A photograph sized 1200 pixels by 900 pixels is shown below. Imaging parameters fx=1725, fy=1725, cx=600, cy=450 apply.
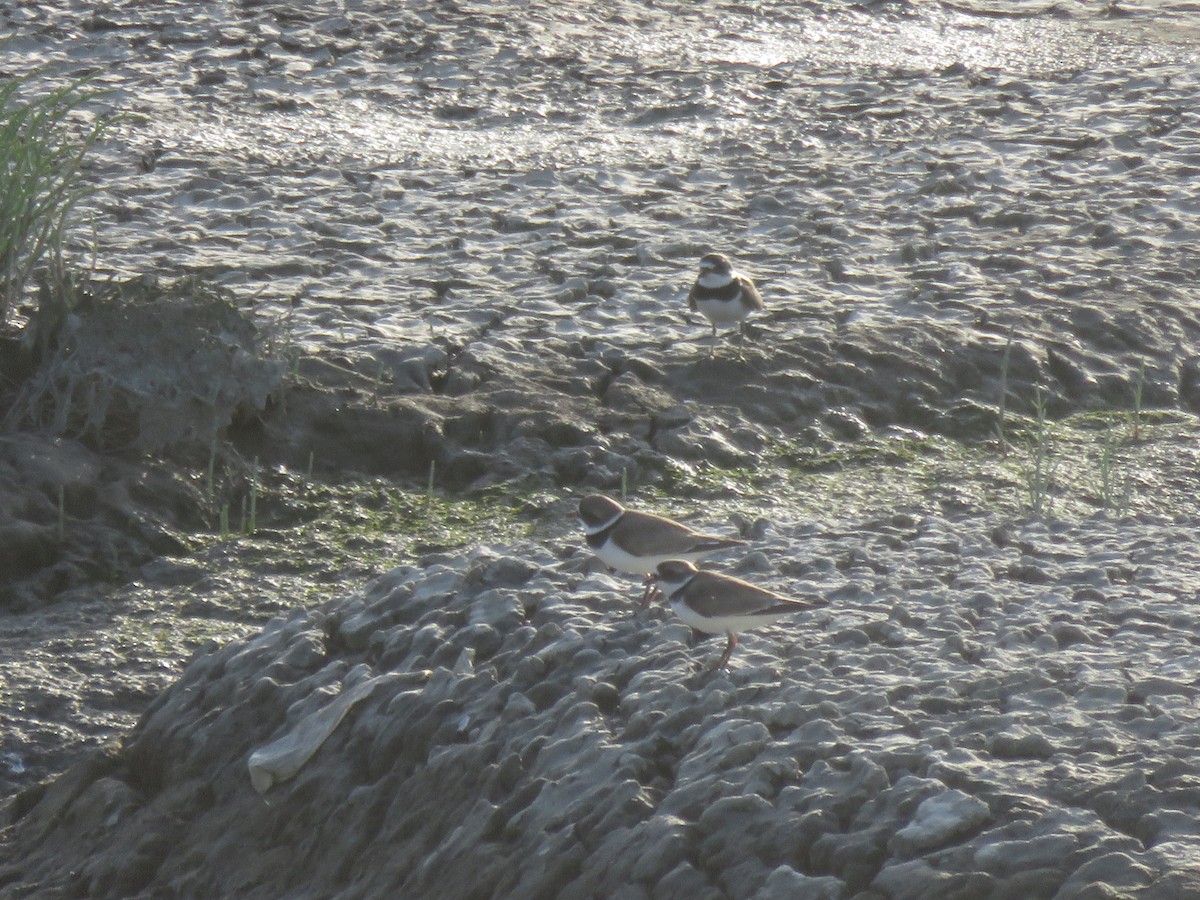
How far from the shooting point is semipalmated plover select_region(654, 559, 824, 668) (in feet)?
13.8

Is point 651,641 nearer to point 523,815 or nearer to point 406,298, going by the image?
point 523,815

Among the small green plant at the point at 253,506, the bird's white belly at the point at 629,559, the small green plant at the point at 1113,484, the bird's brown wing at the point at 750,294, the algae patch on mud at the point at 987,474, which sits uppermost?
the bird's brown wing at the point at 750,294

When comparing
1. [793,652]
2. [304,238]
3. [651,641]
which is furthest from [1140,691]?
[304,238]

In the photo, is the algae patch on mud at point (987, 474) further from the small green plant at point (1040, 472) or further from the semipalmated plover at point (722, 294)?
the semipalmated plover at point (722, 294)

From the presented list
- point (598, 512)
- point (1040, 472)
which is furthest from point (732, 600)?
point (1040, 472)

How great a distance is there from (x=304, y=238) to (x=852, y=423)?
3013mm

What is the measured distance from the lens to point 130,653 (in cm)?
556

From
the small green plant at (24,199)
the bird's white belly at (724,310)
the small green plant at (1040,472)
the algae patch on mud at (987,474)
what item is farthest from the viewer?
the bird's white belly at (724,310)

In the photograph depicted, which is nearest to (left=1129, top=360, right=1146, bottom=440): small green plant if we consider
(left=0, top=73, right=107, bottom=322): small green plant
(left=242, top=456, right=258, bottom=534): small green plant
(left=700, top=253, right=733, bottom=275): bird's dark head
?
(left=700, top=253, right=733, bottom=275): bird's dark head

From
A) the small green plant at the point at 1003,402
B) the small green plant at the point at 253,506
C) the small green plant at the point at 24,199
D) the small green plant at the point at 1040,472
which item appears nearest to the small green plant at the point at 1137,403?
the small green plant at the point at 1040,472

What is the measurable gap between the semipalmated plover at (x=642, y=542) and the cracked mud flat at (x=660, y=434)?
0.14 meters

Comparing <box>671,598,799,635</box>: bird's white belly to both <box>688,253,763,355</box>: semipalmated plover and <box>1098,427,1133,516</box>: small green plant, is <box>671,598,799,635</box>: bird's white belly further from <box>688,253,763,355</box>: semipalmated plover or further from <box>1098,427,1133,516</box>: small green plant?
<box>688,253,763,355</box>: semipalmated plover

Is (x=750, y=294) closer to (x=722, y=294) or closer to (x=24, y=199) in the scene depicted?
(x=722, y=294)

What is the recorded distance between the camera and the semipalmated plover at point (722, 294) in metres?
7.21
